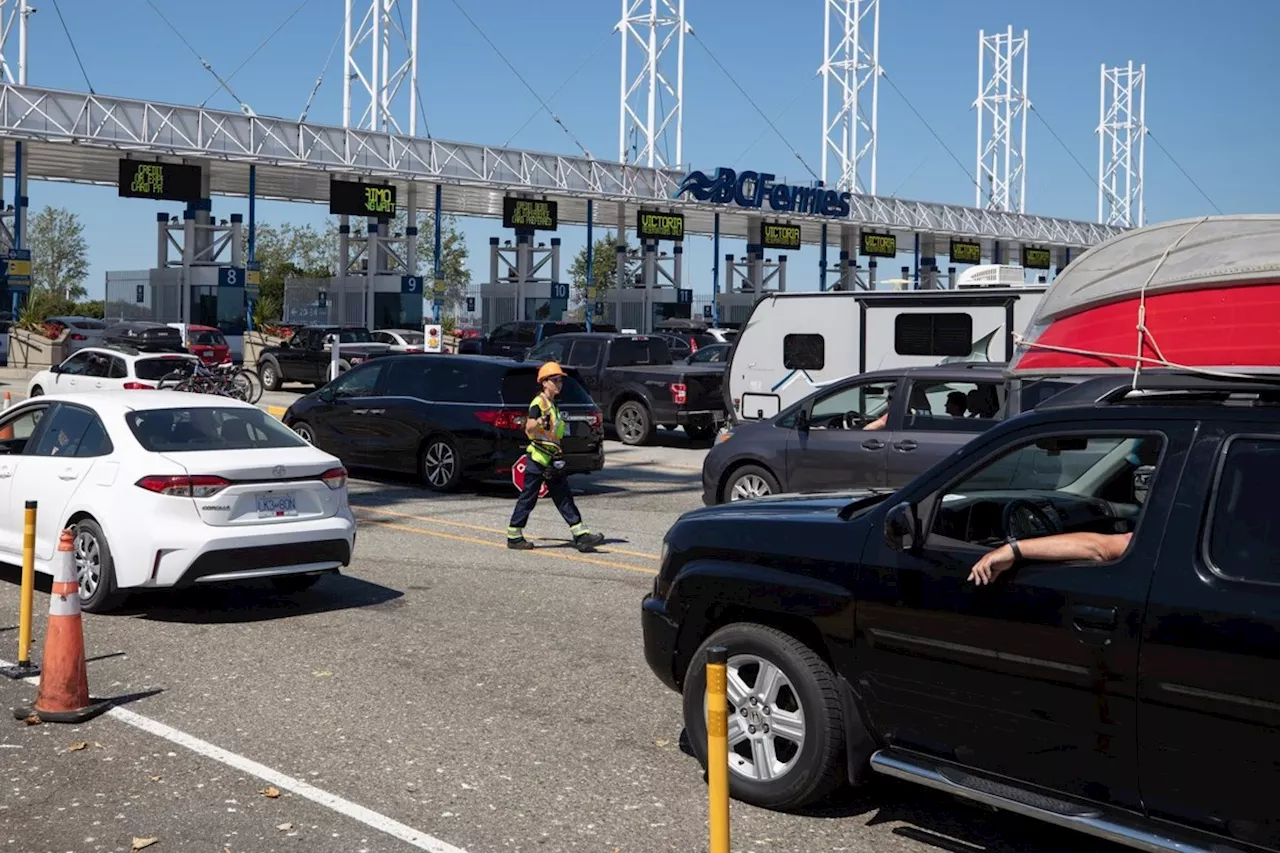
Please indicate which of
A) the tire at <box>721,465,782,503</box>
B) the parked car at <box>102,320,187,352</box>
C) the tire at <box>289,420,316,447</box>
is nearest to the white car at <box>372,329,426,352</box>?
the parked car at <box>102,320,187,352</box>

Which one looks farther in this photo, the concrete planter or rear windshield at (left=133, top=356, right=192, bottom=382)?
the concrete planter

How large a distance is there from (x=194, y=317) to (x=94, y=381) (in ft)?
82.7

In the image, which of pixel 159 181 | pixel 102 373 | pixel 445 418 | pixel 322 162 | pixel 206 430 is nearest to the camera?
pixel 206 430

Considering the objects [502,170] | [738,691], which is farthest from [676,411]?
[502,170]

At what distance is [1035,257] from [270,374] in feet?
169

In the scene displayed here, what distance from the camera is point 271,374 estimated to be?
36312mm

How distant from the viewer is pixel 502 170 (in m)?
48.3

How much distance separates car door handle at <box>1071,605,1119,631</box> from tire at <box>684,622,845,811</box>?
3.68ft

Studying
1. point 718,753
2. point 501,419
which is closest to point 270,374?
point 501,419

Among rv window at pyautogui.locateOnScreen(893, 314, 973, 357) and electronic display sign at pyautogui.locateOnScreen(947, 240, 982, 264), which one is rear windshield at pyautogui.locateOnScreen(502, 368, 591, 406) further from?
electronic display sign at pyautogui.locateOnScreen(947, 240, 982, 264)

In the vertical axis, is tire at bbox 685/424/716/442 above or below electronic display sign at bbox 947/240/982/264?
below

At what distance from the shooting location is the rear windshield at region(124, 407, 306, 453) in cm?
986

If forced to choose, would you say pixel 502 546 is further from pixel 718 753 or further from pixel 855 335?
pixel 718 753

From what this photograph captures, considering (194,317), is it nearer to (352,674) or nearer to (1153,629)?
(352,674)
